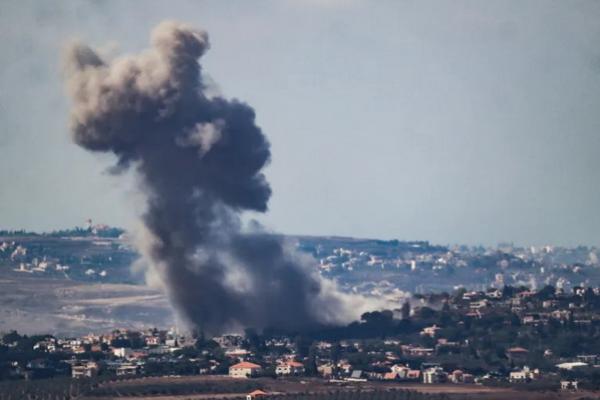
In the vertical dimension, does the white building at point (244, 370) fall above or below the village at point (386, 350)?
below

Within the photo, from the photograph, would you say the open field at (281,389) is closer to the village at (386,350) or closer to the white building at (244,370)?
the white building at (244,370)

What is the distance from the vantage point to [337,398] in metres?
81.8

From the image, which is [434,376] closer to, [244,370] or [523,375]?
[523,375]

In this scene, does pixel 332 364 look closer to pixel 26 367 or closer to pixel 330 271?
pixel 26 367

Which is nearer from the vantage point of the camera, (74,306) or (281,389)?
(281,389)

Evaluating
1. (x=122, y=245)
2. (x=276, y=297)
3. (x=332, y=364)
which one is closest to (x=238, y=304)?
(x=276, y=297)

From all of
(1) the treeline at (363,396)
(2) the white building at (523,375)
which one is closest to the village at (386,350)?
(2) the white building at (523,375)

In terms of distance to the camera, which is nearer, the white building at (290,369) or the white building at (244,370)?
the white building at (244,370)

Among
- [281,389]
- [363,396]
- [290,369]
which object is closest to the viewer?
[363,396]

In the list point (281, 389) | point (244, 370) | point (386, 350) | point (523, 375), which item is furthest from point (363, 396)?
point (386, 350)

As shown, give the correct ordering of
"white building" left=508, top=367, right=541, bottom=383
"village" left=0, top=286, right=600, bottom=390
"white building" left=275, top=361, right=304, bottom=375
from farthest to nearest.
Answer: "white building" left=275, top=361, right=304, bottom=375, "village" left=0, top=286, right=600, bottom=390, "white building" left=508, top=367, right=541, bottom=383

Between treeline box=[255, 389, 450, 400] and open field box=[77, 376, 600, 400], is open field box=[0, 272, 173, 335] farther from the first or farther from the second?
treeline box=[255, 389, 450, 400]

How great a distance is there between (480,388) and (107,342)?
27.6 meters

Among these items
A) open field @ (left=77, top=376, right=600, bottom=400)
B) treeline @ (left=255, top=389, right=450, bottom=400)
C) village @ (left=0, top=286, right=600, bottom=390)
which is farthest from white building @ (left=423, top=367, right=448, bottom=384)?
treeline @ (left=255, top=389, right=450, bottom=400)
